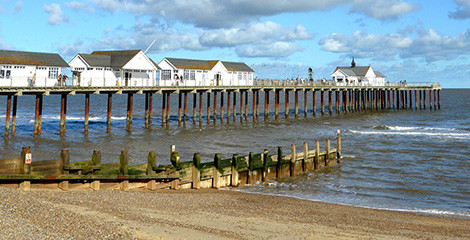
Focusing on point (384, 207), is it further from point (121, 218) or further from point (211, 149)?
point (211, 149)

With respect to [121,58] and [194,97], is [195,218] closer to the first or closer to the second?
[121,58]

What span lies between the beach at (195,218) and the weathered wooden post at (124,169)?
59 cm

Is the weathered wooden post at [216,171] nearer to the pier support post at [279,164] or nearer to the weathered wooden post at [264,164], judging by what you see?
the weathered wooden post at [264,164]

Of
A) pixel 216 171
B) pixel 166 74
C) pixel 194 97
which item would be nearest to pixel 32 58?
pixel 166 74

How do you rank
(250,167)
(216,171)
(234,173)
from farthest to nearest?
1. (250,167)
2. (234,173)
3. (216,171)

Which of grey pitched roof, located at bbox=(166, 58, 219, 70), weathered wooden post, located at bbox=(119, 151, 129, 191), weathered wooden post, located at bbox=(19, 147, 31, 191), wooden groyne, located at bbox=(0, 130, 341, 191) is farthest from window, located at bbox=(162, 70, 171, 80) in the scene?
weathered wooden post, located at bbox=(19, 147, 31, 191)

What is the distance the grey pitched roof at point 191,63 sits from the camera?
5280 cm

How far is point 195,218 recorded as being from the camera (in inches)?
554

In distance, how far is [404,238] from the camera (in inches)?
540

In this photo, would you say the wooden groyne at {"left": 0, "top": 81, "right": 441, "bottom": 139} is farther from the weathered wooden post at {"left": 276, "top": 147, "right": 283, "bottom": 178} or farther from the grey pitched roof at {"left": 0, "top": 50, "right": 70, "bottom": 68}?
the weathered wooden post at {"left": 276, "top": 147, "right": 283, "bottom": 178}

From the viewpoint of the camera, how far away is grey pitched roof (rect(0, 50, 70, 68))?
37594mm

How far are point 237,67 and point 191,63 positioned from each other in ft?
25.0

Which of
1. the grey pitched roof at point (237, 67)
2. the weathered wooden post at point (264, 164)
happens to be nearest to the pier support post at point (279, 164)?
the weathered wooden post at point (264, 164)

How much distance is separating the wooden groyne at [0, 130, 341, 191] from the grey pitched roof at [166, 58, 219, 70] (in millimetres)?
31103
